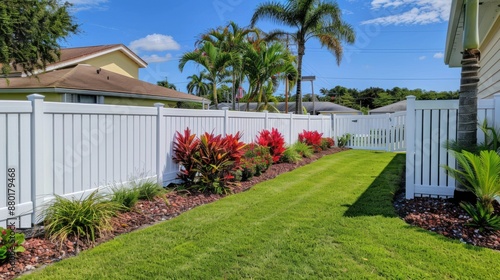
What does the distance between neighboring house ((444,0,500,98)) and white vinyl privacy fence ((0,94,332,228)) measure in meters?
6.05

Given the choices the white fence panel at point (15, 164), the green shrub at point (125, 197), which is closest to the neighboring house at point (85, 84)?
the green shrub at point (125, 197)

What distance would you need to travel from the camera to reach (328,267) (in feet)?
10.1

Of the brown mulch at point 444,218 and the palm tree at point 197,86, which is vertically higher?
the palm tree at point 197,86

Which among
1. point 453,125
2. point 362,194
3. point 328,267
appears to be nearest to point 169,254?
point 328,267

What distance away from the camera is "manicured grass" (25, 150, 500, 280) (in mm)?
2996

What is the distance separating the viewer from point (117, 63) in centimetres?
1889

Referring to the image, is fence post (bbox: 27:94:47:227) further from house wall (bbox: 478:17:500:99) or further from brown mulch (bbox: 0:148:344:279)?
house wall (bbox: 478:17:500:99)

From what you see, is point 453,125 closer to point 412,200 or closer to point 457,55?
point 412,200

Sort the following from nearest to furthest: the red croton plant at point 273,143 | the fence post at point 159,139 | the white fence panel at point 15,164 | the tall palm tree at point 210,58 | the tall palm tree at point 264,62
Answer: the white fence panel at point 15,164 < the fence post at point 159,139 < the red croton plant at point 273,143 < the tall palm tree at point 264,62 < the tall palm tree at point 210,58

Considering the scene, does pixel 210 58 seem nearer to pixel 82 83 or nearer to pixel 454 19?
pixel 82 83

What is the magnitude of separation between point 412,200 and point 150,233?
4.13m

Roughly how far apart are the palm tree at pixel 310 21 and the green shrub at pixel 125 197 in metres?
14.5

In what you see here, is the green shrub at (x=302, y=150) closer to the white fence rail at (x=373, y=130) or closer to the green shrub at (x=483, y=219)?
the white fence rail at (x=373, y=130)

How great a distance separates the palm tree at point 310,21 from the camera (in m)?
18.0
